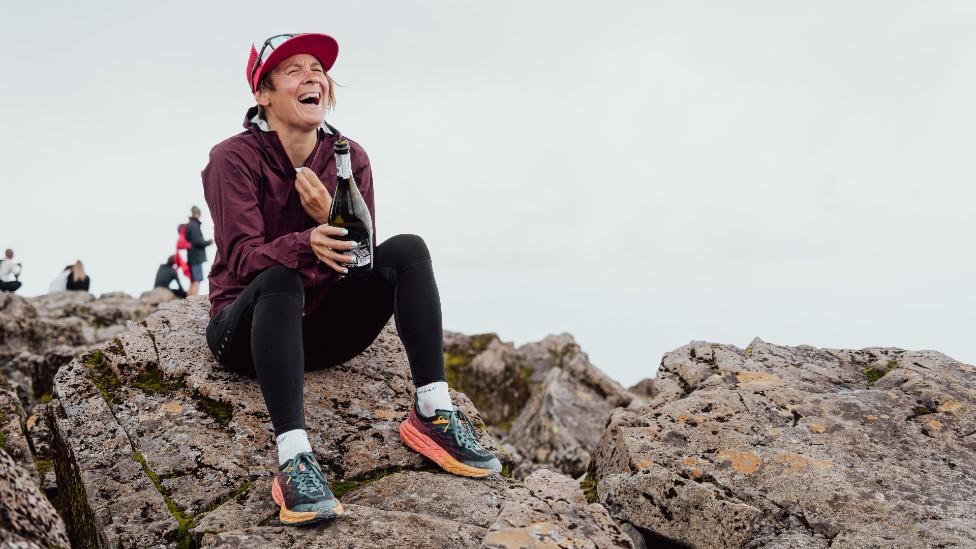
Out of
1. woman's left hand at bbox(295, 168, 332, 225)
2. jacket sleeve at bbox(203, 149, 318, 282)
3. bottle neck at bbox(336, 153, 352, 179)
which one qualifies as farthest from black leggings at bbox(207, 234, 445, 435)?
bottle neck at bbox(336, 153, 352, 179)

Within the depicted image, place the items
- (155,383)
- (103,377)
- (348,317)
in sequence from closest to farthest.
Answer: (348,317), (155,383), (103,377)

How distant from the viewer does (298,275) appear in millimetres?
5188

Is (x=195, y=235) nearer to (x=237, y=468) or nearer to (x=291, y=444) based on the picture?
(x=237, y=468)

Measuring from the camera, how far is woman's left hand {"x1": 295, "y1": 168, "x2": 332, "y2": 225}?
5625 millimetres

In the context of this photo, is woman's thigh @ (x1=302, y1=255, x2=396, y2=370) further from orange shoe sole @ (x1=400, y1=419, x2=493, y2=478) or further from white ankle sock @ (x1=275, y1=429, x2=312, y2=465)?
white ankle sock @ (x1=275, y1=429, x2=312, y2=465)

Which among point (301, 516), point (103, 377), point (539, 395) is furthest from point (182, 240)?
point (301, 516)

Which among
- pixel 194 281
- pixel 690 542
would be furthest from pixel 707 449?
pixel 194 281

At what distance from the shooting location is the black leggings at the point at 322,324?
505 cm

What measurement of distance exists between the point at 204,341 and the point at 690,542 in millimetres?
4279

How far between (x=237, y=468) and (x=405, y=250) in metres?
1.90

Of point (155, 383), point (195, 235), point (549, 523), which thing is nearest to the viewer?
point (549, 523)

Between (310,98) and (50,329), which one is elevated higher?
(310,98)

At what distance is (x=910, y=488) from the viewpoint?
5734mm

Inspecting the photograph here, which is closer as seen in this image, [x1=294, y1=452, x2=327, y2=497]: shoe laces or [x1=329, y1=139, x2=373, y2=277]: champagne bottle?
[x1=294, y1=452, x2=327, y2=497]: shoe laces
